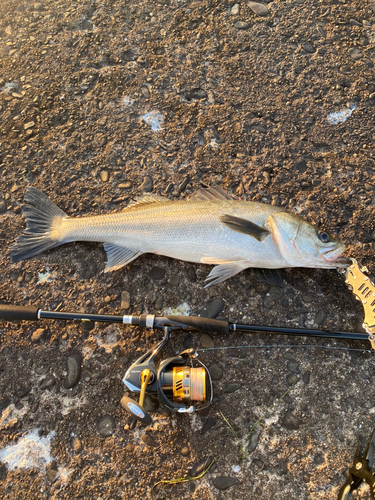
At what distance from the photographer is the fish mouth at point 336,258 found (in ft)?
8.94

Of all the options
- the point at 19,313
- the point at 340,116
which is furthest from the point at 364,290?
the point at 19,313

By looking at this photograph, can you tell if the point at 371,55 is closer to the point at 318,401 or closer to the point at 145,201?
the point at 145,201

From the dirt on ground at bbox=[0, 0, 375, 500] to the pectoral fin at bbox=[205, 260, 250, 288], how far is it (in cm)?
13

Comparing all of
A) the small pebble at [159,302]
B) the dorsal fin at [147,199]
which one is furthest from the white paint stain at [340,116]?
the small pebble at [159,302]

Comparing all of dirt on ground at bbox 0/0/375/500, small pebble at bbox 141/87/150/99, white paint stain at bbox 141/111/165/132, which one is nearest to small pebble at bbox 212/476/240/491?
dirt on ground at bbox 0/0/375/500

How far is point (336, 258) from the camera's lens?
2748 mm

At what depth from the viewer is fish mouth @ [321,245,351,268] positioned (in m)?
2.72

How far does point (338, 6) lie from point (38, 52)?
340 centimetres

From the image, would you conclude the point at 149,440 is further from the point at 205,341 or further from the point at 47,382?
the point at 47,382

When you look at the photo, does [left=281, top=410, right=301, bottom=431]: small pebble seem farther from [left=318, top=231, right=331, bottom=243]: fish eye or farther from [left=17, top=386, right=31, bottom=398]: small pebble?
[left=17, top=386, right=31, bottom=398]: small pebble

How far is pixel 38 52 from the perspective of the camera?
376 cm

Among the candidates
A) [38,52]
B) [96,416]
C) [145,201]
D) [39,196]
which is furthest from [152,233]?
[38,52]

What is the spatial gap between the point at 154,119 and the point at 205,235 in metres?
1.47

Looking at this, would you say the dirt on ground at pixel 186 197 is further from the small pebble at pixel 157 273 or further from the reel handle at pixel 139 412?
the reel handle at pixel 139 412
